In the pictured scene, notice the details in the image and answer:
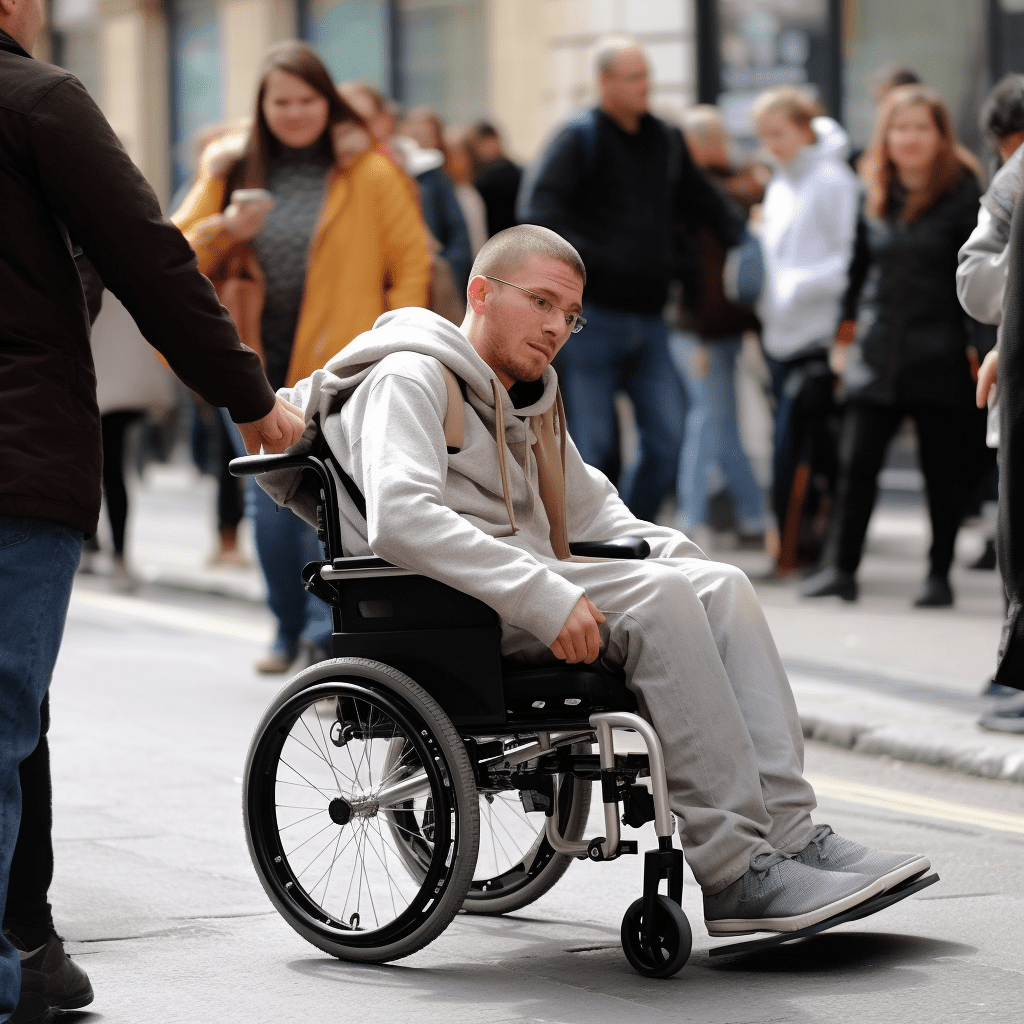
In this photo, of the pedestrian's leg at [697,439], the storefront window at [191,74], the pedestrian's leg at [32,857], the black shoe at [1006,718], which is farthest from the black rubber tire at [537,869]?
the storefront window at [191,74]

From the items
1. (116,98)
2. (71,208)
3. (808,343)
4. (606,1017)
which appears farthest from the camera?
(116,98)

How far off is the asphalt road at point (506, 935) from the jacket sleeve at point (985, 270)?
4.50ft

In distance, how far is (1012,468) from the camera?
446 centimetres

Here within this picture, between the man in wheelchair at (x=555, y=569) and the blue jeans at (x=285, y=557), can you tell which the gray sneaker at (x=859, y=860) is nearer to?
the man in wheelchair at (x=555, y=569)

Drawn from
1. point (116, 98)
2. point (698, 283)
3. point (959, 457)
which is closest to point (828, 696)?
point (959, 457)

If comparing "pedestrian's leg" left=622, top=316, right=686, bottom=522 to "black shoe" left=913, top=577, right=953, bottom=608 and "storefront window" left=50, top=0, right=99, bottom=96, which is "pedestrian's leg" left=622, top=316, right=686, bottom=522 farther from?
"storefront window" left=50, top=0, right=99, bottom=96

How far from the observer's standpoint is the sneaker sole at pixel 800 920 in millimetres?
4023

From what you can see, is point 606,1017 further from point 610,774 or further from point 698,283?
point 698,283

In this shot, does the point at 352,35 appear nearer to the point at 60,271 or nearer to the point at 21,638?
the point at 60,271

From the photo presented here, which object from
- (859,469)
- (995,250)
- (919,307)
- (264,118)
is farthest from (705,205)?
(995,250)

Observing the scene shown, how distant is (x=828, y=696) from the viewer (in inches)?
286

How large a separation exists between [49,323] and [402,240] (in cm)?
415

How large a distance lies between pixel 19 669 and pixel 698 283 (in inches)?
304

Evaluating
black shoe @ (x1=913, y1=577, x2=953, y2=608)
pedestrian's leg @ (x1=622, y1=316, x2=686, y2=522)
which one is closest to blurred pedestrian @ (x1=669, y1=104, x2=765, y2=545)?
pedestrian's leg @ (x1=622, y1=316, x2=686, y2=522)
